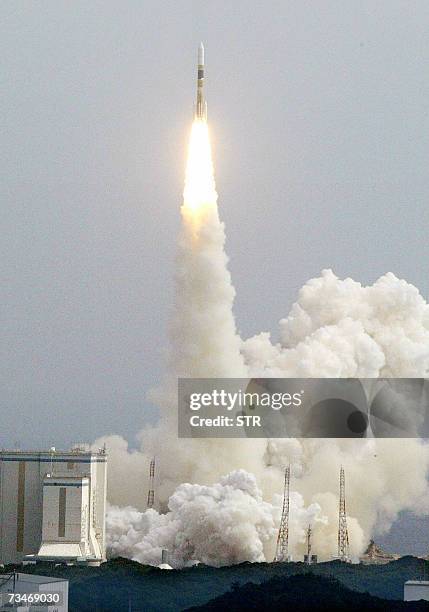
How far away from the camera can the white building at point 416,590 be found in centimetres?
4847

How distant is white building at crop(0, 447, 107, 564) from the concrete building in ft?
10.0

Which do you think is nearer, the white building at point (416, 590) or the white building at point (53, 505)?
the white building at point (416, 590)

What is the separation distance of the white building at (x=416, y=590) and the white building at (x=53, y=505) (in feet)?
23.9

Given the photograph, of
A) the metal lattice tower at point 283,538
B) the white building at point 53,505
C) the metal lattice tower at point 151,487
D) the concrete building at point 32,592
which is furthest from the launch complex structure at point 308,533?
the concrete building at point 32,592

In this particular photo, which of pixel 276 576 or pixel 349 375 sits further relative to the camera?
pixel 349 375

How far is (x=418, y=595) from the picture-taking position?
48531 millimetres

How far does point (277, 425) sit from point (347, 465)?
97.2 inches

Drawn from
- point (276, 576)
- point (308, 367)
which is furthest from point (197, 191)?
point (276, 576)

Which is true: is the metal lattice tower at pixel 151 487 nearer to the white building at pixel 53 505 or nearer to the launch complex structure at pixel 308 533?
the white building at pixel 53 505

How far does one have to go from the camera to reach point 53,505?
164 ft

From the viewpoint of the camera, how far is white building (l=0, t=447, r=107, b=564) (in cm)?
4969

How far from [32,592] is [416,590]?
981cm

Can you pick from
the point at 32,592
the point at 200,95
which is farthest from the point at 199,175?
A: the point at 32,592

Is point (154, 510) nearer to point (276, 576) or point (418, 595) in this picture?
point (276, 576)
